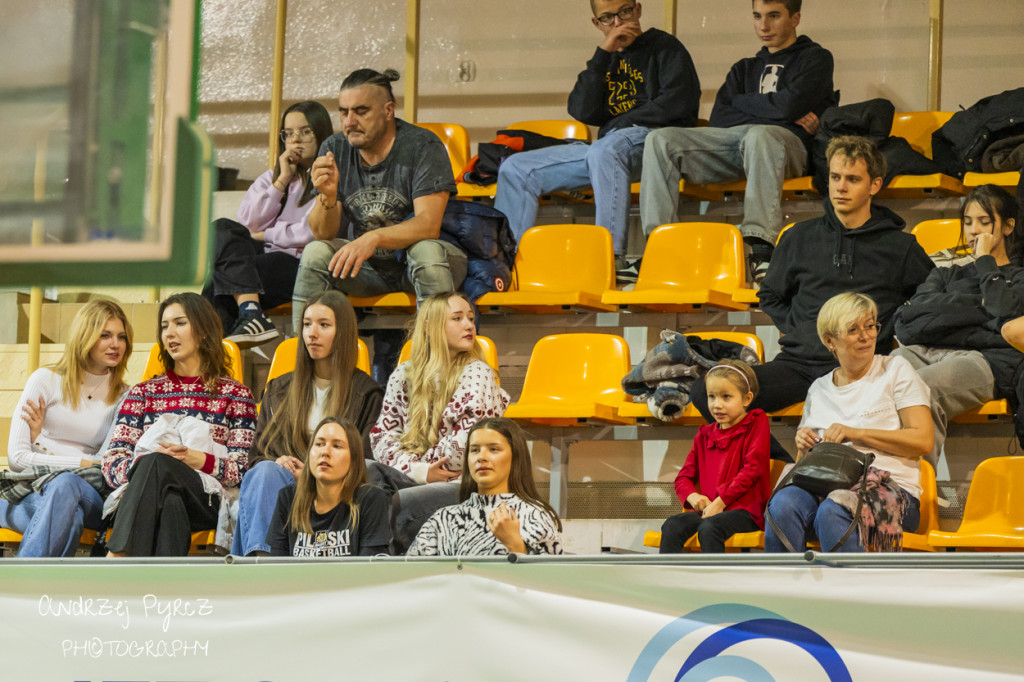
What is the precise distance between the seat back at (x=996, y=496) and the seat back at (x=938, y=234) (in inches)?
51.9

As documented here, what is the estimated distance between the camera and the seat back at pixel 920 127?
19.5ft

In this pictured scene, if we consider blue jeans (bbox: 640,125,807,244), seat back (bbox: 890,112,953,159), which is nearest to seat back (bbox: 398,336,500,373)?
blue jeans (bbox: 640,125,807,244)

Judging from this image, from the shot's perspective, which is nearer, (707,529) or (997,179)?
(707,529)

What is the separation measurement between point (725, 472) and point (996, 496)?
2.60 ft

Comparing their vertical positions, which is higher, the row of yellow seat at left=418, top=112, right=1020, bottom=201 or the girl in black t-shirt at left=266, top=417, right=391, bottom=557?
the row of yellow seat at left=418, top=112, right=1020, bottom=201

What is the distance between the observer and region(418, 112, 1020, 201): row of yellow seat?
219 inches

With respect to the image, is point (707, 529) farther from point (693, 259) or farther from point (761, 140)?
point (761, 140)

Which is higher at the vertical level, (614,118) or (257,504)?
(614,118)

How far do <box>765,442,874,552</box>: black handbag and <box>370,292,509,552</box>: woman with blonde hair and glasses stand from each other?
98 centimetres

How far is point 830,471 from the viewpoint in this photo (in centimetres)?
371

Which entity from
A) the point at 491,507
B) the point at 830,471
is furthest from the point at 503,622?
the point at 830,471

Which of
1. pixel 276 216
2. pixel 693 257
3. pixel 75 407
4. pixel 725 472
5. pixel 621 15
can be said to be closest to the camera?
pixel 725 472

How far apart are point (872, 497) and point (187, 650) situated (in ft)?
6.23

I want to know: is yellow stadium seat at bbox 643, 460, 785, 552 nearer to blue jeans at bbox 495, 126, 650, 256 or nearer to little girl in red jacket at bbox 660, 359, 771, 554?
little girl in red jacket at bbox 660, 359, 771, 554
